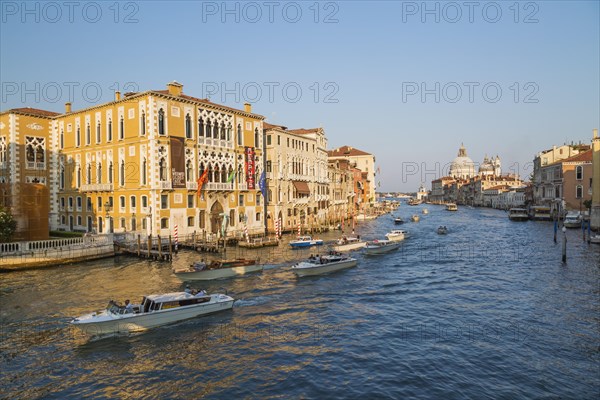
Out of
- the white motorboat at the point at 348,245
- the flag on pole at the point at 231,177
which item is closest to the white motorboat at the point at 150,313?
the white motorboat at the point at 348,245

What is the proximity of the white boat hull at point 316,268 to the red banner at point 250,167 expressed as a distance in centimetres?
A: 2217

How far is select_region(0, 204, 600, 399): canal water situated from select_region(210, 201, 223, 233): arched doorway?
16.1m

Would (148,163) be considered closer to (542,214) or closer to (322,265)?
(322,265)

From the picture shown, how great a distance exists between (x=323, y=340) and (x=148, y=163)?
29513mm

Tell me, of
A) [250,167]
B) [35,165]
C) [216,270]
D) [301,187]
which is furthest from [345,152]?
[216,270]

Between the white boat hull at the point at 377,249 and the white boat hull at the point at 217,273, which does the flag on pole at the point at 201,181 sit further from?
the white boat hull at the point at 377,249

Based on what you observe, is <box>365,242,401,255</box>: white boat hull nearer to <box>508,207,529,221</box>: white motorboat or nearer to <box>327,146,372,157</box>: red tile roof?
<box>508,207,529,221</box>: white motorboat

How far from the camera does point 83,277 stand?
2908 centimetres

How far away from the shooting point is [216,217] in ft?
157

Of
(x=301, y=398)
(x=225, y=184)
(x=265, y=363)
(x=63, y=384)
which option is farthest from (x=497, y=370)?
(x=225, y=184)

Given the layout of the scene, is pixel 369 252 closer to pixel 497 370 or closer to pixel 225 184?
pixel 225 184

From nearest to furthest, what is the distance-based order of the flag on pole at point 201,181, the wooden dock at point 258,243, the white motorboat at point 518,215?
the flag on pole at point 201,181 < the wooden dock at point 258,243 < the white motorboat at point 518,215

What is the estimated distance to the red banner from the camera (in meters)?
51.5

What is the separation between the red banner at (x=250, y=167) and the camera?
51531 millimetres
